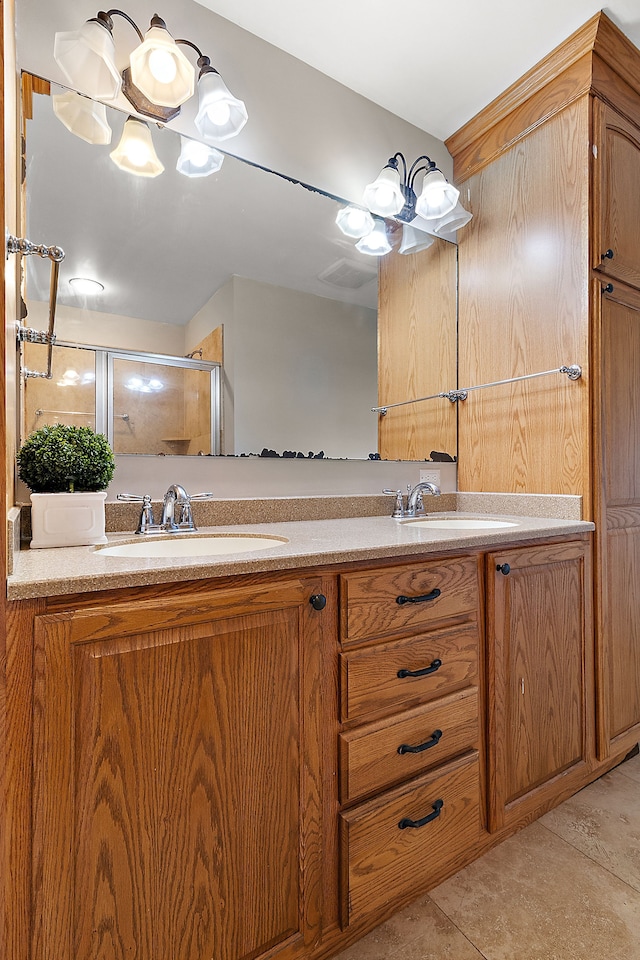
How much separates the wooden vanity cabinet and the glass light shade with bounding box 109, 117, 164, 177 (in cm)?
132

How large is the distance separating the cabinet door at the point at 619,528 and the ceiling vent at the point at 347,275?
0.84 metres

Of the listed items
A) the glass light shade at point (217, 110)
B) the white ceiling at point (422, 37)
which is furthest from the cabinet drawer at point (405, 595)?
the white ceiling at point (422, 37)

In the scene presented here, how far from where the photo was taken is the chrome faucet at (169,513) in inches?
51.3

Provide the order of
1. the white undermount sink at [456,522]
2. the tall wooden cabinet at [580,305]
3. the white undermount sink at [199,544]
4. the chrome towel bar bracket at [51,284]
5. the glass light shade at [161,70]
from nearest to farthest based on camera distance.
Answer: the chrome towel bar bracket at [51,284], the white undermount sink at [199,544], the glass light shade at [161,70], the tall wooden cabinet at [580,305], the white undermount sink at [456,522]

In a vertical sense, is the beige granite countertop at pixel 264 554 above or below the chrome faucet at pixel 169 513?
below

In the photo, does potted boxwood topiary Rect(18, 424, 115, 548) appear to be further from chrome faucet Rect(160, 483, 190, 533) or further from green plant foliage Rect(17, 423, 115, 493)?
chrome faucet Rect(160, 483, 190, 533)

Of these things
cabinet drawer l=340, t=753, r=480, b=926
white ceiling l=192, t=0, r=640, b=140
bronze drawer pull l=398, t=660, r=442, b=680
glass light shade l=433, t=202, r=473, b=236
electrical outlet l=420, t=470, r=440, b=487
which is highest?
white ceiling l=192, t=0, r=640, b=140

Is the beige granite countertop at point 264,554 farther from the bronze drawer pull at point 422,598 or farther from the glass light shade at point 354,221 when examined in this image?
the glass light shade at point 354,221

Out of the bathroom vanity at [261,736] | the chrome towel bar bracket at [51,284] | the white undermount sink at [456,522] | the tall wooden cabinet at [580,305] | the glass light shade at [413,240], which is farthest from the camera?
the glass light shade at [413,240]

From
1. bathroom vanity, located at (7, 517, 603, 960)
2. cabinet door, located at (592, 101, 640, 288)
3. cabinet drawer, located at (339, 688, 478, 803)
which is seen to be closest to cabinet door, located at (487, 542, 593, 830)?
bathroom vanity, located at (7, 517, 603, 960)

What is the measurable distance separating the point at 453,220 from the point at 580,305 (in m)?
0.65

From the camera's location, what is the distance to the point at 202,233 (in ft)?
5.01

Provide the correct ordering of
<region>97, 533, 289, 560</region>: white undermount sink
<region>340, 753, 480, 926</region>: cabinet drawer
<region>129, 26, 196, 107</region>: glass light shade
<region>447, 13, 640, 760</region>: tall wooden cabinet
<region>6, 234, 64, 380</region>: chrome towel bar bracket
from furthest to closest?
1. <region>447, 13, 640, 760</region>: tall wooden cabinet
2. <region>129, 26, 196, 107</region>: glass light shade
3. <region>97, 533, 289, 560</region>: white undermount sink
4. <region>340, 753, 480, 926</region>: cabinet drawer
5. <region>6, 234, 64, 380</region>: chrome towel bar bracket

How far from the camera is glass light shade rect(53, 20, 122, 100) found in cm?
125
